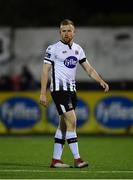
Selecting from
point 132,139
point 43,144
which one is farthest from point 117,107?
point 43,144

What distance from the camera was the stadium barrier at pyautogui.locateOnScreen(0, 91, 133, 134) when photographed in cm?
2333

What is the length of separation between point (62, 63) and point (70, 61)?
0.13m

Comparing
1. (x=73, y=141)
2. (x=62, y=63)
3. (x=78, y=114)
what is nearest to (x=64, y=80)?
(x=62, y=63)

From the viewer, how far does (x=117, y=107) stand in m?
23.4

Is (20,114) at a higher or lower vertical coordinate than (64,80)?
lower

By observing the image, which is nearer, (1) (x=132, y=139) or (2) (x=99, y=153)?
(2) (x=99, y=153)

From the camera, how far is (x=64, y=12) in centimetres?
2942

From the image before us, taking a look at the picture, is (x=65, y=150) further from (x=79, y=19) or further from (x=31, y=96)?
(x=79, y=19)

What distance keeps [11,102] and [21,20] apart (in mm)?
5995

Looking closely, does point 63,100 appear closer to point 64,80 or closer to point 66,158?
point 64,80

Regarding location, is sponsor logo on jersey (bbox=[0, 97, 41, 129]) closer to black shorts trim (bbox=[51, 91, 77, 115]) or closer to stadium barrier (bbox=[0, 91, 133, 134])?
stadium barrier (bbox=[0, 91, 133, 134])

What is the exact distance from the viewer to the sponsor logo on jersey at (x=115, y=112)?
2333 centimetres

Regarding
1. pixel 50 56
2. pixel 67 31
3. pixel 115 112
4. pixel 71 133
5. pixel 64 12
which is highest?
pixel 64 12

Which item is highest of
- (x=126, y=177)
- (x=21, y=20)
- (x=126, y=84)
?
(x=21, y=20)
